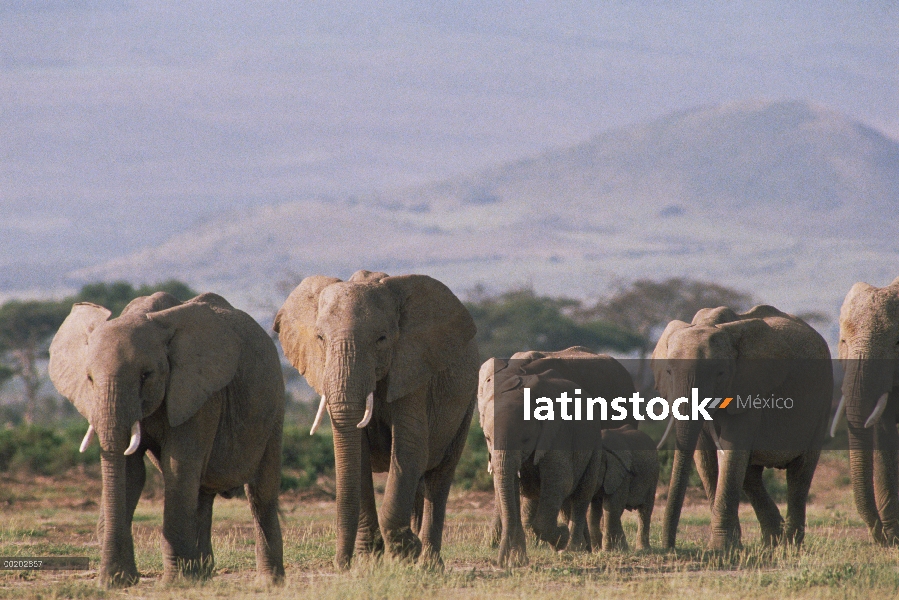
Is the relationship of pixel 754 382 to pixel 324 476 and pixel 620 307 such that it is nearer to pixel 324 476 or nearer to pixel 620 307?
pixel 324 476

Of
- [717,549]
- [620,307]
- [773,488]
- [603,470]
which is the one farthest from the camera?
[620,307]

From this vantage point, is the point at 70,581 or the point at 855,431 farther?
the point at 855,431

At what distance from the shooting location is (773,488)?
21547mm

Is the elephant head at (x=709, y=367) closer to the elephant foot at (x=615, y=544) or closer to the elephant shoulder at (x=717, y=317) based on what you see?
the elephant shoulder at (x=717, y=317)

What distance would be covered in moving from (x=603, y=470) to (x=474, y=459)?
9.01 metres

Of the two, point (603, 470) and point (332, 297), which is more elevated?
point (332, 297)

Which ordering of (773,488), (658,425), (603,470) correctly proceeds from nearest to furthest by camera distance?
(603,470)
(773,488)
(658,425)

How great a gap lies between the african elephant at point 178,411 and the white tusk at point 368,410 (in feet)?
2.51

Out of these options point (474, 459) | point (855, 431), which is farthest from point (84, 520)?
point (855, 431)

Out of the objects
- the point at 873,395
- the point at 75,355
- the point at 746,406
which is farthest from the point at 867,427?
the point at 75,355

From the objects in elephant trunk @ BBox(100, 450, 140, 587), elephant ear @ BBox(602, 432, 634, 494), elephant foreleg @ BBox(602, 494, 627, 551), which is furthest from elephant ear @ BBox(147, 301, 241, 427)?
elephant foreleg @ BBox(602, 494, 627, 551)

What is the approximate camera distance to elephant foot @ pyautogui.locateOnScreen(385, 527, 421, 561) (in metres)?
10.4

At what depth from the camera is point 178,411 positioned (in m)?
9.38

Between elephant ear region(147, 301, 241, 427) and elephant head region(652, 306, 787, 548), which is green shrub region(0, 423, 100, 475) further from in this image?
elephant ear region(147, 301, 241, 427)
